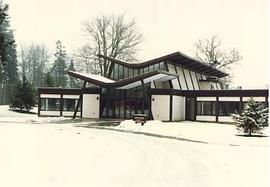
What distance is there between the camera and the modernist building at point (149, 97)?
3494 centimetres

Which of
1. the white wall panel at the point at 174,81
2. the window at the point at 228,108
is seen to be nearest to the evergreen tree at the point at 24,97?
the white wall panel at the point at 174,81

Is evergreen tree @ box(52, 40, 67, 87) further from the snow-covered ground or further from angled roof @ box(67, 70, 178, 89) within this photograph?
the snow-covered ground

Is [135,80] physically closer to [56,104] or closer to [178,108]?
[178,108]

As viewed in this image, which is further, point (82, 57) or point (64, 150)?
point (82, 57)

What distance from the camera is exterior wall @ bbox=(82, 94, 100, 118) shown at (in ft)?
123

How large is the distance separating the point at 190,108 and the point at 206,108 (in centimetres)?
168

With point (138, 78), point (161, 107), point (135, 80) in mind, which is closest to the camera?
point (138, 78)

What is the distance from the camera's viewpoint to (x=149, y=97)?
117ft

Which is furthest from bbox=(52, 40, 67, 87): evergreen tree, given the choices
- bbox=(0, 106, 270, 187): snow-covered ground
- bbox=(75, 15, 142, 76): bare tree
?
bbox=(0, 106, 270, 187): snow-covered ground

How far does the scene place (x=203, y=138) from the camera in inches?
804

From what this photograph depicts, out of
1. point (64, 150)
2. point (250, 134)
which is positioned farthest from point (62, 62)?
point (64, 150)

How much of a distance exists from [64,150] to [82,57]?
42.6 metres

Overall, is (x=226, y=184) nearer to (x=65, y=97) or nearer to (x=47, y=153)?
(x=47, y=153)

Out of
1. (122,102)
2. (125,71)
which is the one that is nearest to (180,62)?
(125,71)
